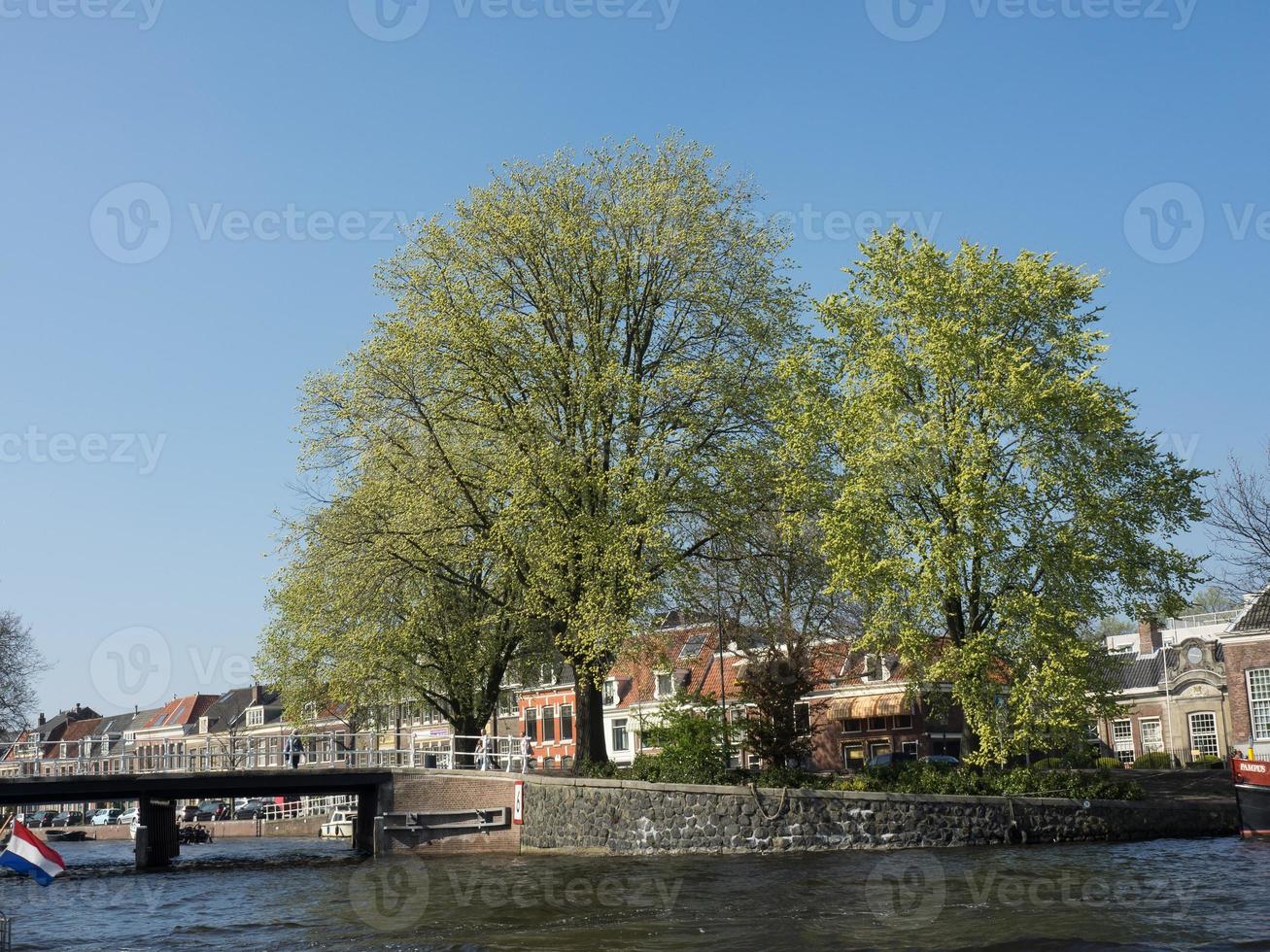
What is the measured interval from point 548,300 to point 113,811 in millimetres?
76277

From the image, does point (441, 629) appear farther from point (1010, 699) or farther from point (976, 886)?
point (976, 886)

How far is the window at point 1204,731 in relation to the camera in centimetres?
6600

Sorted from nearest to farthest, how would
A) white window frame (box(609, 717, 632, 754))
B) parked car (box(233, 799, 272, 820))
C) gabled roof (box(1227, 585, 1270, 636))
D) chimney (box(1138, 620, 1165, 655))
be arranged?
gabled roof (box(1227, 585, 1270, 636))
white window frame (box(609, 717, 632, 754))
chimney (box(1138, 620, 1165, 655))
parked car (box(233, 799, 272, 820))

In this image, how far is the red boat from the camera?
111 feet

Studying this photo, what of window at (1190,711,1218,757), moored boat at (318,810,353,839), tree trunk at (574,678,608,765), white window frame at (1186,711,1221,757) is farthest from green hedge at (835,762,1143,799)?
moored boat at (318,810,353,839)

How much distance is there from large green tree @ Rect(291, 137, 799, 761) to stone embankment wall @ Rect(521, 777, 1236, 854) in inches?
144

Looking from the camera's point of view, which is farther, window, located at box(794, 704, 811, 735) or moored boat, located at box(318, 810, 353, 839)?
moored boat, located at box(318, 810, 353, 839)

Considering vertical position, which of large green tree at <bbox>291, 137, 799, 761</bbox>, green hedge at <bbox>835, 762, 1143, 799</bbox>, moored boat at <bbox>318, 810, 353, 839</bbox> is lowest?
moored boat at <bbox>318, 810, 353, 839</bbox>

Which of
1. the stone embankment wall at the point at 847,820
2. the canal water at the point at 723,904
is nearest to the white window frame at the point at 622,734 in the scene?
the canal water at the point at 723,904

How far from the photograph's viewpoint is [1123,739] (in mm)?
71438

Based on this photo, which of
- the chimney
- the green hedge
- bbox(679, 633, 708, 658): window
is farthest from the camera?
the chimney

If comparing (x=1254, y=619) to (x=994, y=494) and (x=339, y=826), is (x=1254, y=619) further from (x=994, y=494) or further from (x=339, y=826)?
(x=339, y=826)

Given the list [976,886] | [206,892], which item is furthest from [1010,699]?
[206,892]

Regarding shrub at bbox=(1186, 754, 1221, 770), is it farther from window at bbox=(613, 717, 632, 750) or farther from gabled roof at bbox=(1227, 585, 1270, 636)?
window at bbox=(613, 717, 632, 750)
